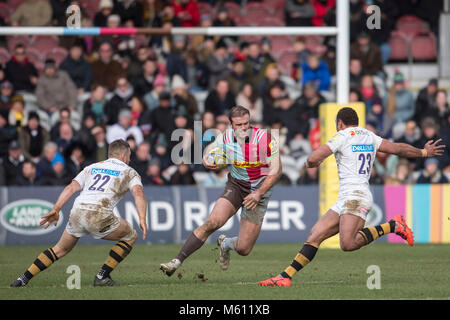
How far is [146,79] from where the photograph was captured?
2025cm

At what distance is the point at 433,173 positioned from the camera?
1869cm

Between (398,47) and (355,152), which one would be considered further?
(398,47)

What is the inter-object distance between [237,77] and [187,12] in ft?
7.30

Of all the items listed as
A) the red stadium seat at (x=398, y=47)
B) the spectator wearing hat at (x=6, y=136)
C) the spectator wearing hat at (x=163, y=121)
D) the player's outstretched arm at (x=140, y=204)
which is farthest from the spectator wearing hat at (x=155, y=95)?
the player's outstretched arm at (x=140, y=204)

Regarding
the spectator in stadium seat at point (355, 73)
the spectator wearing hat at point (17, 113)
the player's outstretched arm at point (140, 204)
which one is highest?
the spectator in stadium seat at point (355, 73)

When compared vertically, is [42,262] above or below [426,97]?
below

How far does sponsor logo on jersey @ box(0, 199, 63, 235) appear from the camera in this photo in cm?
1744

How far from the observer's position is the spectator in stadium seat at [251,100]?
64.6ft

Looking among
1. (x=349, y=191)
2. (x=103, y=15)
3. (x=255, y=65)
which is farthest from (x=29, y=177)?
(x=349, y=191)

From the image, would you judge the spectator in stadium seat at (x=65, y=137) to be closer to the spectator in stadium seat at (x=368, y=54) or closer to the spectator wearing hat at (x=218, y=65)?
the spectator wearing hat at (x=218, y=65)

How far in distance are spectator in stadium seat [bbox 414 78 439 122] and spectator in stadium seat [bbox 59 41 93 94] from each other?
24.1ft

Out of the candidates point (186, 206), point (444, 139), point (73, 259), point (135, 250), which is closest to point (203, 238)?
point (73, 259)

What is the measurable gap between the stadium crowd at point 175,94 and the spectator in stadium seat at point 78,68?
0.02m

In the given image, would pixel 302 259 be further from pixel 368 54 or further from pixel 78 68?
pixel 368 54
